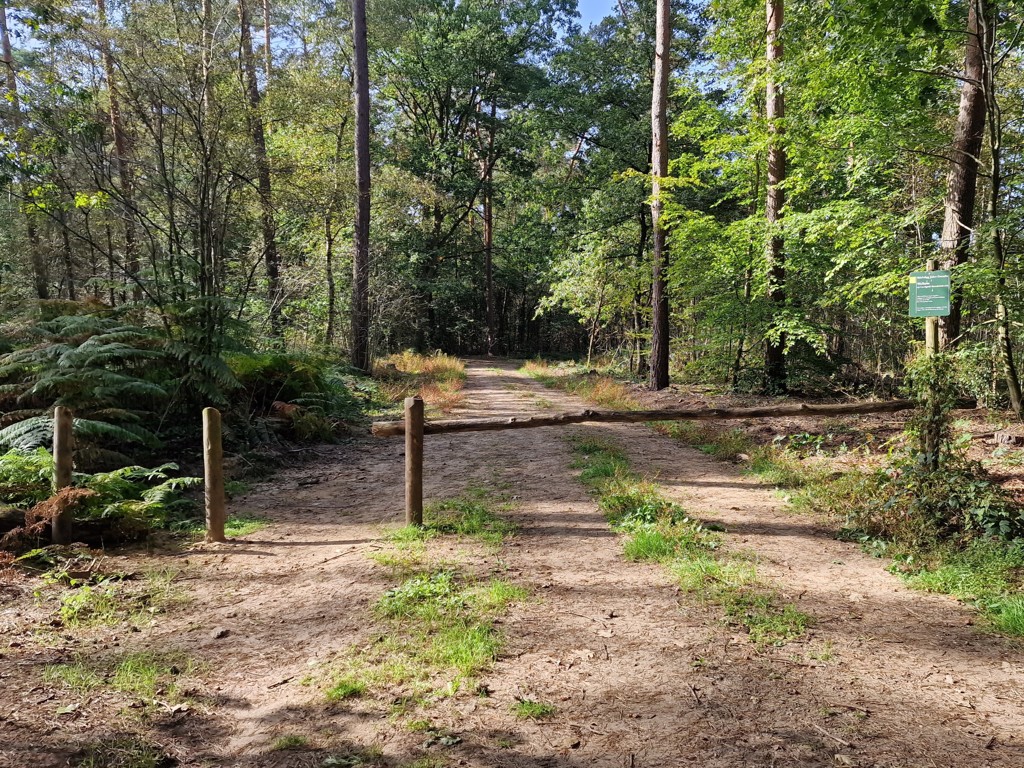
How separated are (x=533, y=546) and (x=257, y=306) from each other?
987 cm

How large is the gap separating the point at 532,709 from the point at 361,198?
14.2 metres

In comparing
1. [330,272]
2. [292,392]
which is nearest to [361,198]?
[330,272]

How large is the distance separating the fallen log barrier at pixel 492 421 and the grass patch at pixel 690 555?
877 millimetres

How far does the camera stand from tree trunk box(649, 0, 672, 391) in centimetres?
1295

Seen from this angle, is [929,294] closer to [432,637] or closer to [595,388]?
[432,637]

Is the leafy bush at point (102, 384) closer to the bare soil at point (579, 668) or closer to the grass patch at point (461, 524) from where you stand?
the bare soil at point (579, 668)

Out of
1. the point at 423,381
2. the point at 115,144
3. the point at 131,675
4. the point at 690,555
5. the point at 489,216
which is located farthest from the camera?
the point at 489,216

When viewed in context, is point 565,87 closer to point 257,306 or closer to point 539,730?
point 257,306

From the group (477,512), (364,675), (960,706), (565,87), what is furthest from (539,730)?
(565,87)

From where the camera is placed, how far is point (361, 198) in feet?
48.7

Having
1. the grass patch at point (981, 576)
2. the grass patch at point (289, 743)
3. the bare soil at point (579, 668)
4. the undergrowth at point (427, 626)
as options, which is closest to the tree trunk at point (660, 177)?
the bare soil at point (579, 668)

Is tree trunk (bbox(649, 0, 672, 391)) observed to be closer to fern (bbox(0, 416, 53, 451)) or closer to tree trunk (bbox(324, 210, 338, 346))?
tree trunk (bbox(324, 210, 338, 346))

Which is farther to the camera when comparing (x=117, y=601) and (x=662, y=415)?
(x=662, y=415)

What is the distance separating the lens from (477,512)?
5.80 metres
